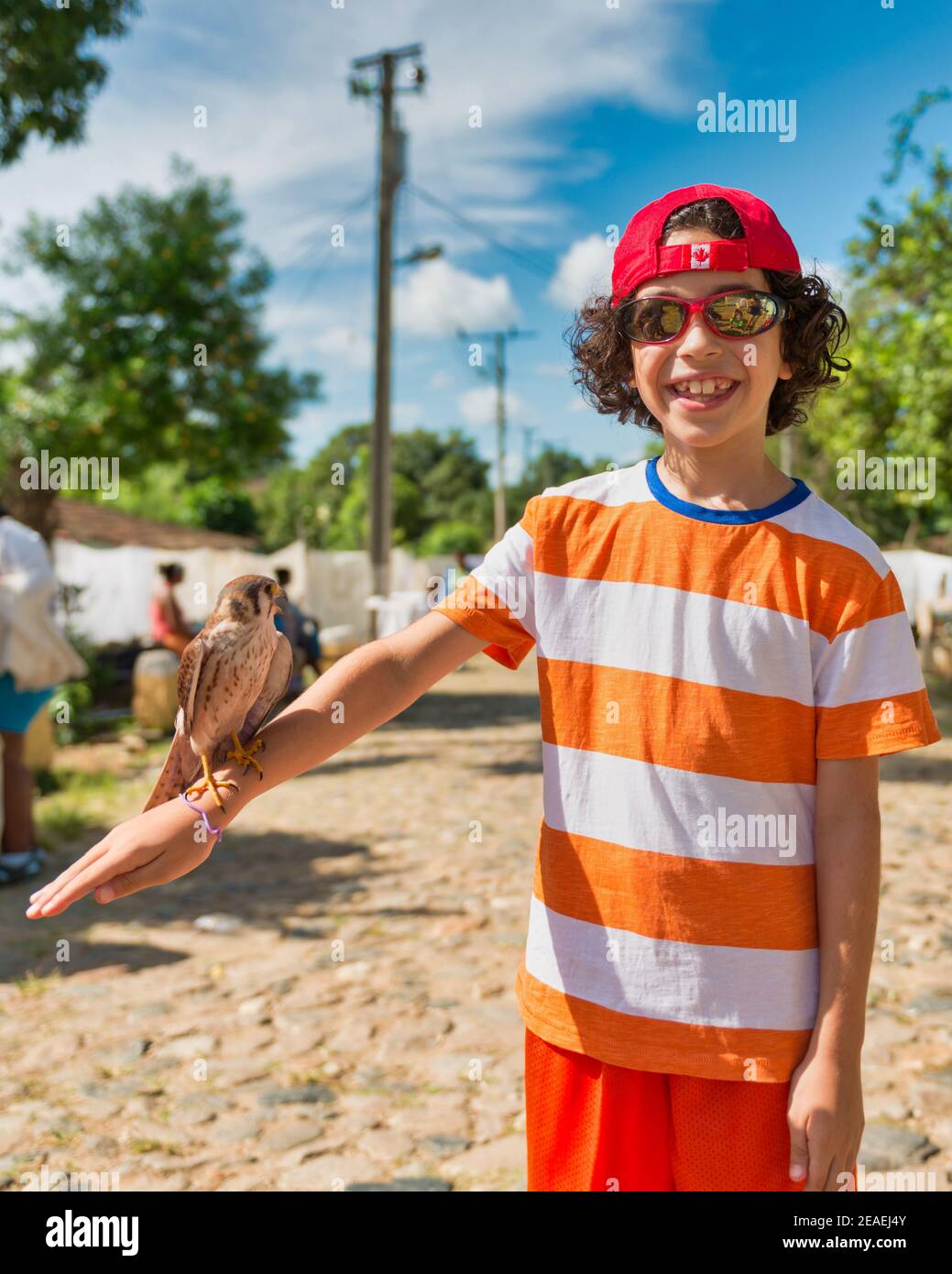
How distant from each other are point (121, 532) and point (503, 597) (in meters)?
24.8

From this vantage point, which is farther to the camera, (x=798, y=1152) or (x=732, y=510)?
(x=732, y=510)

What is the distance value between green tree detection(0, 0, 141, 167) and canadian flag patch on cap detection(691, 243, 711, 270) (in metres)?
8.01

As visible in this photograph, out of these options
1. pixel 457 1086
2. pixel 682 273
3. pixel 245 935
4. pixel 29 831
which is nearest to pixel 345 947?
pixel 245 935

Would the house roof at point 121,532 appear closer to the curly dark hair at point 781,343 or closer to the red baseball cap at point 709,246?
the curly dark hair at point 781,343

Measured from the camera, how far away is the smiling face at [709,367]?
1.73 metres

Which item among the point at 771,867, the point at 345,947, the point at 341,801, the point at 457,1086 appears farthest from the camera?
the point at 341,801

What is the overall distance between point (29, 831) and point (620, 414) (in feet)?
19.6

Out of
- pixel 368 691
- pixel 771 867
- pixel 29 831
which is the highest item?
pixel 368 691

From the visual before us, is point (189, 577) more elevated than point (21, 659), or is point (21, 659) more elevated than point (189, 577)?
point (189, 577)

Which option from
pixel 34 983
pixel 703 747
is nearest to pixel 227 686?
pixel 703 747

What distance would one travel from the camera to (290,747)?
1.63m

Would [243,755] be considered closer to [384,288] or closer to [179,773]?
[179,773]
